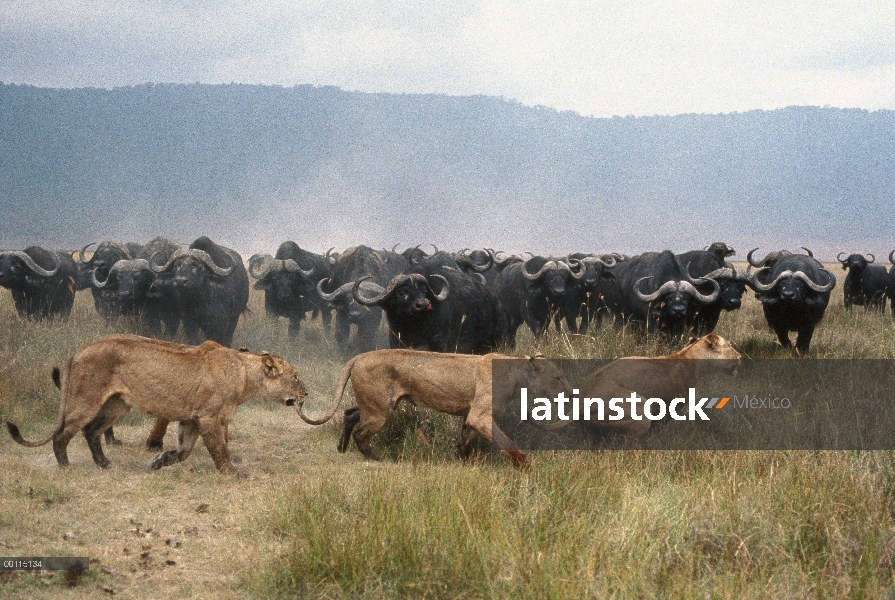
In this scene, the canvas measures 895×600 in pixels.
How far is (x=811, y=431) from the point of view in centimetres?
770

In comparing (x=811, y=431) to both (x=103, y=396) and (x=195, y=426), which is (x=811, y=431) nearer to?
(x=195, y=426)

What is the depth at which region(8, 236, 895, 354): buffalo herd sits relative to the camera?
1261cm

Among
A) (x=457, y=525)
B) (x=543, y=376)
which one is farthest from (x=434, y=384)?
(x=457, y=525)

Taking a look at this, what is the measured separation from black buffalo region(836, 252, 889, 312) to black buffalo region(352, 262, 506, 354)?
14912 mm

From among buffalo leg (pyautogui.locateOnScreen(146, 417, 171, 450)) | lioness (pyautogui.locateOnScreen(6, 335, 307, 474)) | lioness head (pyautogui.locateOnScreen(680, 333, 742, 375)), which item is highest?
lioness head (pyautogui.locateOnScreen(680, 333, 742, 375))

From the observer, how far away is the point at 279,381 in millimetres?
7383

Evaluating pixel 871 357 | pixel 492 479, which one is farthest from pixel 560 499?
pixel 871 357

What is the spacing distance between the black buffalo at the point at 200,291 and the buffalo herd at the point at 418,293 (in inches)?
0.7

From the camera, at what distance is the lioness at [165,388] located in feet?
22.7

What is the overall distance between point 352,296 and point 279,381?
22.3ft

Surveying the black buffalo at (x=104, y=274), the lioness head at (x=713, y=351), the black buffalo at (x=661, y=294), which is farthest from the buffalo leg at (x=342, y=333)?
the lioness head at (x=713, y=351)

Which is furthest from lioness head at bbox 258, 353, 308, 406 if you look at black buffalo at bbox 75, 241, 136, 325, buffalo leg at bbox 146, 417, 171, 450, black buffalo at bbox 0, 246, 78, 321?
black buffalo at bbox 0, 246, 78, 321

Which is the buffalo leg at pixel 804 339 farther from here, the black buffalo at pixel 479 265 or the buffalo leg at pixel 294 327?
the buffalo leg at pixel 294 327

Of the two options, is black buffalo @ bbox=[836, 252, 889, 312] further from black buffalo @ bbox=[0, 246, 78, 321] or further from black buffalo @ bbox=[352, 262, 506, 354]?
black buffalo @ bbox=[0, 246, 78, 321]
